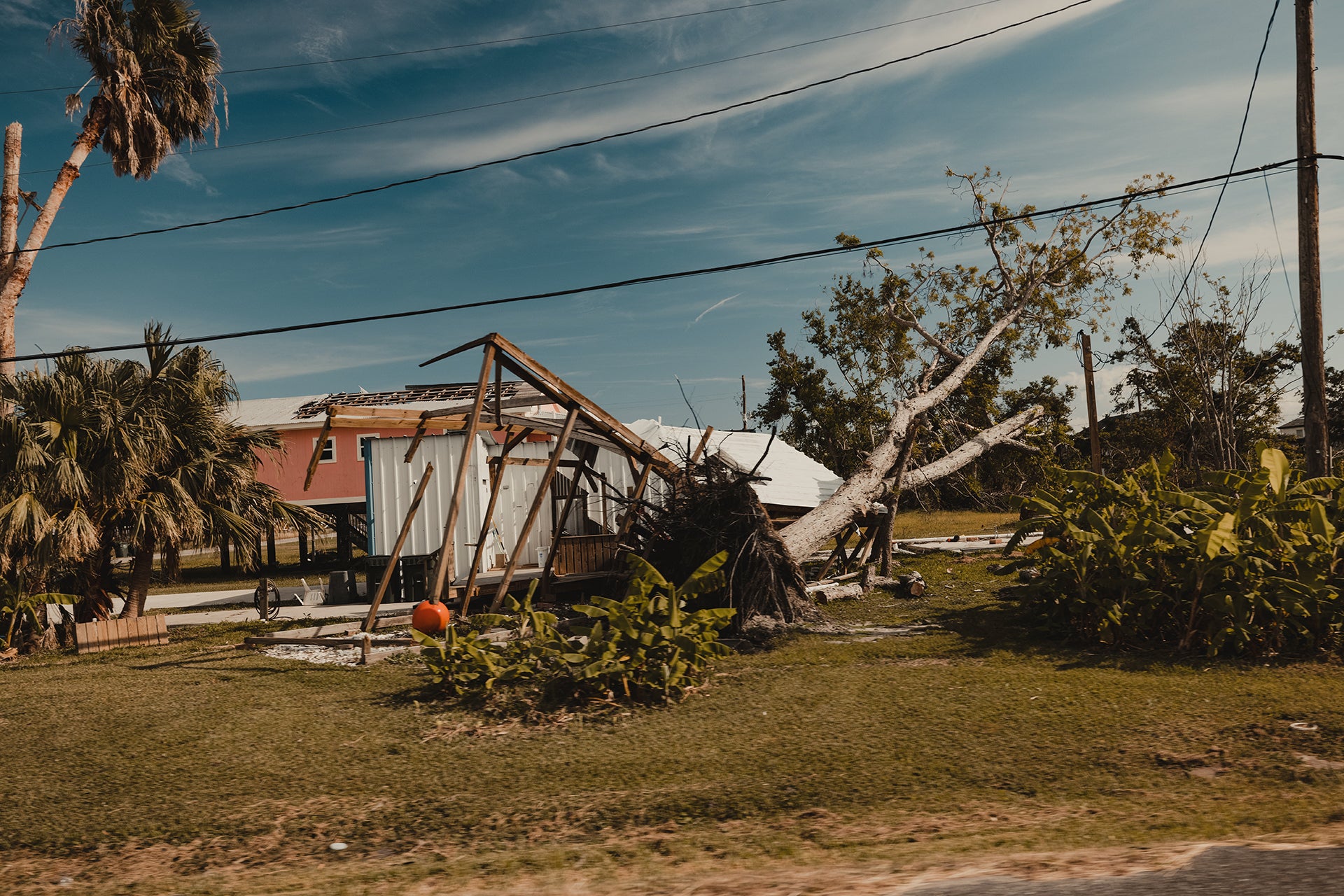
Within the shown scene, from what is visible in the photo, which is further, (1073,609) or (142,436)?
(142,436)

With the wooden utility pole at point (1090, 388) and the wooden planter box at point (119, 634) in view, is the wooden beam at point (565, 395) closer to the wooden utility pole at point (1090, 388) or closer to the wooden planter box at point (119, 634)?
the wooden planter box at point (119, 634)

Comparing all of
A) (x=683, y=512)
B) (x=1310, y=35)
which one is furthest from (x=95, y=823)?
(x=1310, y=35)

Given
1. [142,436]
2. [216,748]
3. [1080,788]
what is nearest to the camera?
[1080,788]

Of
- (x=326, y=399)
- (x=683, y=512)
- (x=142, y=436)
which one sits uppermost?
(x=326, y=399)

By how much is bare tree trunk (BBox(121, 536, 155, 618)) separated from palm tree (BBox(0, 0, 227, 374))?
20.1ft

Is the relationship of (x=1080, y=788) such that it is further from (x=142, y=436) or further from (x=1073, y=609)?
(x=142, y=436)

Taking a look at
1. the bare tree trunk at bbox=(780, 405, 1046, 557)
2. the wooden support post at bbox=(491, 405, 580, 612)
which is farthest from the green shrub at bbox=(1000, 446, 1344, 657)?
the wooden support post at bbox=(491, 405, 580, 612)

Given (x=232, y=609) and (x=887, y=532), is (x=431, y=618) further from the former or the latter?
(x=232, y=609)

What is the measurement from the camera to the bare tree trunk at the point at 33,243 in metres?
13.2

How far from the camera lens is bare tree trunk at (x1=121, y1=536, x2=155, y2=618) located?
439 inches

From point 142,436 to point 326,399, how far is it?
713 inches

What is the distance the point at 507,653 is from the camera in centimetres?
676

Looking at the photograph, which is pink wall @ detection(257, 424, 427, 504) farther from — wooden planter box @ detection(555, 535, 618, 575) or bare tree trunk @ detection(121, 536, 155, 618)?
bare tree trunk @ detection(121, 536, 155, 618)

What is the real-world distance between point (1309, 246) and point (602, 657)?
27.6ft
